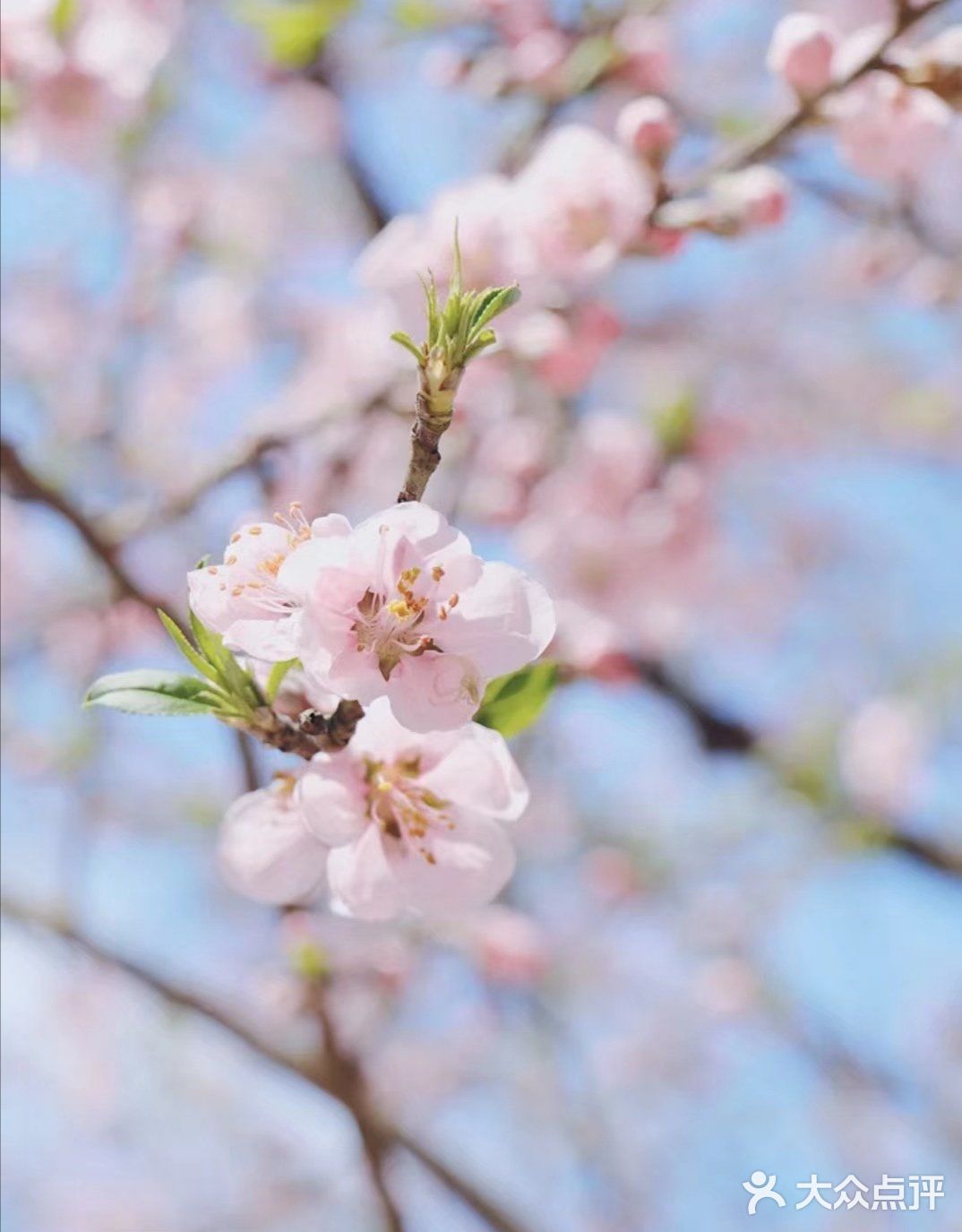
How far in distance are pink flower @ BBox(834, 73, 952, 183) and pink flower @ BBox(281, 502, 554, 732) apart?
1.22 metres

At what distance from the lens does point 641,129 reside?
6.32ft

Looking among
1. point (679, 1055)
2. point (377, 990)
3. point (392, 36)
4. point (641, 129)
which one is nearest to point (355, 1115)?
point (377, 990)

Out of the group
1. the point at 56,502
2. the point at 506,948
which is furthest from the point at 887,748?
the point at 56,502

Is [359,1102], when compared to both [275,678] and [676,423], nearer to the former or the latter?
[275,678]

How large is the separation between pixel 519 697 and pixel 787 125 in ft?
3.75

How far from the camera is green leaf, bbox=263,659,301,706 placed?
1098 millimetres

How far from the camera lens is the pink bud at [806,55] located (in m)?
1.79

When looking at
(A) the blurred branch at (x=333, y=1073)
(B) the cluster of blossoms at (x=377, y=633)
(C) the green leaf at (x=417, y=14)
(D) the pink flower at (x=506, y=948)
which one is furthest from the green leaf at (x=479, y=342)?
(D) the pink flower at (x=506, y=948)

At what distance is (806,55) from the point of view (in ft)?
5.88

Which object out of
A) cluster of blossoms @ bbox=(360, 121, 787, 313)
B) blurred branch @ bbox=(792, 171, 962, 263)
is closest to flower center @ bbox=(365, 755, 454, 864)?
cluster of blossoms @ bbox=(360, 121, 787, 313)

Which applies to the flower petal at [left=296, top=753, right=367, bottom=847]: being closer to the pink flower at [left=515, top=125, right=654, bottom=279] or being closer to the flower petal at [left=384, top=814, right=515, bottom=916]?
the flower petal at [left=384, top=814, right=515, bottom=916]

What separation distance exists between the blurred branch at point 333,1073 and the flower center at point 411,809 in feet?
3.28

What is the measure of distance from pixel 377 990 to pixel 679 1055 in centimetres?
411

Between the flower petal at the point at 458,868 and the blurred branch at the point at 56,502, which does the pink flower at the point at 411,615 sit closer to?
the flower petal at the point at 458,868
